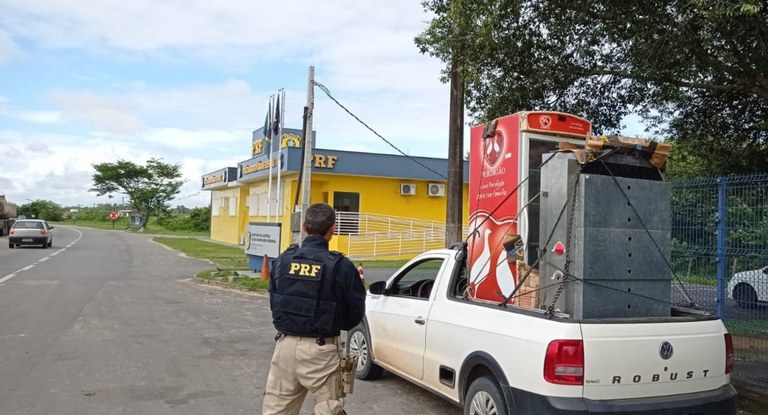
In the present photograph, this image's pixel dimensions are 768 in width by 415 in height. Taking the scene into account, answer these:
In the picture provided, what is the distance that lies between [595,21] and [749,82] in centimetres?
216

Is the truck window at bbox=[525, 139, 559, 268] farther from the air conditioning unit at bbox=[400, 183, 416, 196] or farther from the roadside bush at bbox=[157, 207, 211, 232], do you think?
the roadside bush at bbox=[157, 207, 211, 232]

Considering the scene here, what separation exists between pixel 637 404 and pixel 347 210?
81.0 ft

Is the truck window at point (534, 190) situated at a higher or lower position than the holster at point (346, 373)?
higher

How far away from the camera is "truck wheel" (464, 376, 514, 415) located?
4.02 m

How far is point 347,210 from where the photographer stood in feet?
92.5

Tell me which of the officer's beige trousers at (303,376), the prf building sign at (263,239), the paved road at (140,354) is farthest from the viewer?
the prf building sign at (263,239)

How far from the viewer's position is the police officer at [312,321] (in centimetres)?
345

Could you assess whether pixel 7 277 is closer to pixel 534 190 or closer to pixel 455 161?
pixel 455 161

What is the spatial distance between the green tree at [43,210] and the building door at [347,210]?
87.4m

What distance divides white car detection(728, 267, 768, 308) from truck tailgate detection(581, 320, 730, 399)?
2.56 meters

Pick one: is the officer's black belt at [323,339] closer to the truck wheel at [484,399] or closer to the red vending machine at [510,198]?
the truck wheel at [484,399]

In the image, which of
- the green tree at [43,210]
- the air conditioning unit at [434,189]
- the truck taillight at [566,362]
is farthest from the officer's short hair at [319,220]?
the green tree at [43,210]

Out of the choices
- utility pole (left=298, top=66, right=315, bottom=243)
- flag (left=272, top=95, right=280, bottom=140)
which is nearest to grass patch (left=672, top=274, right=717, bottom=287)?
utility pole (left=298, top=66, right=315, bottom=243)

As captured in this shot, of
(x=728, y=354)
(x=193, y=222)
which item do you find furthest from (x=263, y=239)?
(x=193, y=222)
